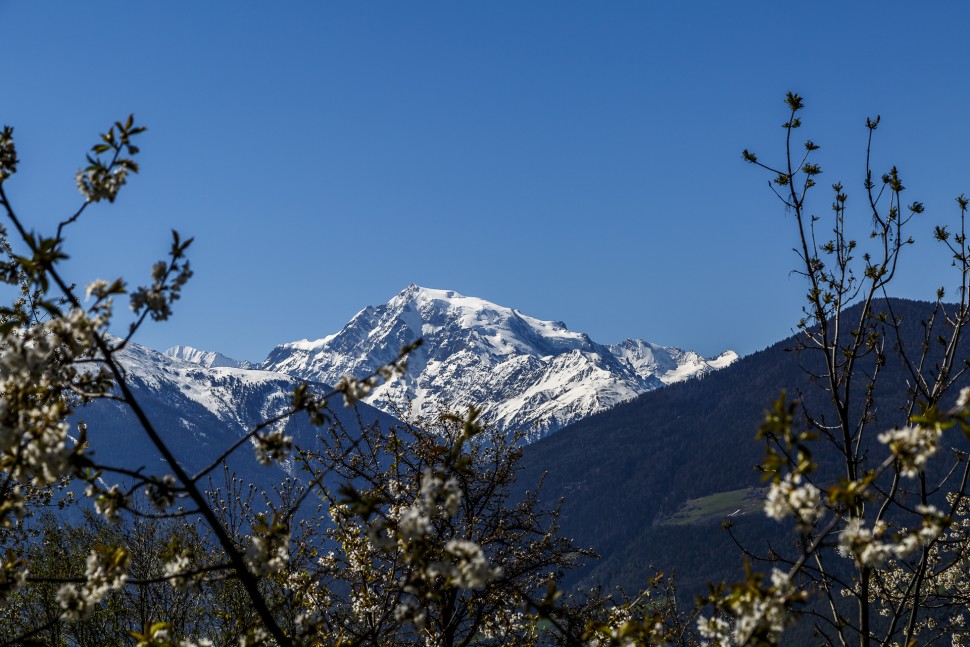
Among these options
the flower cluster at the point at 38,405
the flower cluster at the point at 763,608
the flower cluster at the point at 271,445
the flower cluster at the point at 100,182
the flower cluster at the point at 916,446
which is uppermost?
the flower cluster at the point at 100,182

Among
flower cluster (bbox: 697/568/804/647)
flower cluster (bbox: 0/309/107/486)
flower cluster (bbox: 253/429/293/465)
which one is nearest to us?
flower cluster (bbox: 0/309/107/486)


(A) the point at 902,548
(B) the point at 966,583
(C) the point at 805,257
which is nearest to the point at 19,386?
(A) the point at 902,548

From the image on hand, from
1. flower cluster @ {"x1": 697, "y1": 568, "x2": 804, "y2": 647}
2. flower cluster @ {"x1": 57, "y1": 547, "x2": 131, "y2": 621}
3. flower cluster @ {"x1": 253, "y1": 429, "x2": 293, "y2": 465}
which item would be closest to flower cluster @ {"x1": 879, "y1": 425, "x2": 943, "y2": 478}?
flower cluster @ {"x1": 697, "y1": 568, "x2": 804, "y2": 647}

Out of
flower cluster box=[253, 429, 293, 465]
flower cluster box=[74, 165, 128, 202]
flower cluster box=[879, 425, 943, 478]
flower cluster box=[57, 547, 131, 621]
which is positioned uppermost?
flower cluster box=[74, 165, 128, 202]

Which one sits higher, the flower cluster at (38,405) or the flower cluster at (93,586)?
the flower cluster at (38,405)

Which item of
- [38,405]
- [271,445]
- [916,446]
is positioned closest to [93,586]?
[38,405]

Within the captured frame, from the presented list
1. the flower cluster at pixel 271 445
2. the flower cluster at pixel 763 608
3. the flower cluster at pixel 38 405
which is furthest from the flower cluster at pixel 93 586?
the flower cluster at pixel 763 608

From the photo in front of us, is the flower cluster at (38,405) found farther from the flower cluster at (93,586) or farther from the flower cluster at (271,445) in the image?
the flower cluster at (271,445)

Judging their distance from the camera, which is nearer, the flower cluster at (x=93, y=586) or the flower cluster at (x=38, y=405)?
the flower cluster at (x=38, y=405)

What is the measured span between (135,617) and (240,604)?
15.2 ft

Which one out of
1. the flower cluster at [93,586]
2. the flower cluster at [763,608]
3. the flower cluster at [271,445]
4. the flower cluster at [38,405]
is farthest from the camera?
the flower cluster at [271,445]

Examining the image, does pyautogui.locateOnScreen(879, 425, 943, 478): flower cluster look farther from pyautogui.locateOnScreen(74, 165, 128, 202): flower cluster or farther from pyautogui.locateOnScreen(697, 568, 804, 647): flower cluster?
pyautogui.locateOnScreen(74, 165, 128, 202): flower cluster

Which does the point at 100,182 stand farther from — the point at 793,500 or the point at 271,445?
the point at 793,500

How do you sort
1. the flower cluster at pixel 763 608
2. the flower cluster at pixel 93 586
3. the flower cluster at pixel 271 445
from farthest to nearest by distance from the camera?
the flower cluster at pixel 271 445 → the flower cluster at pixel 93 586 → the flower cluster at pixel 763 608
